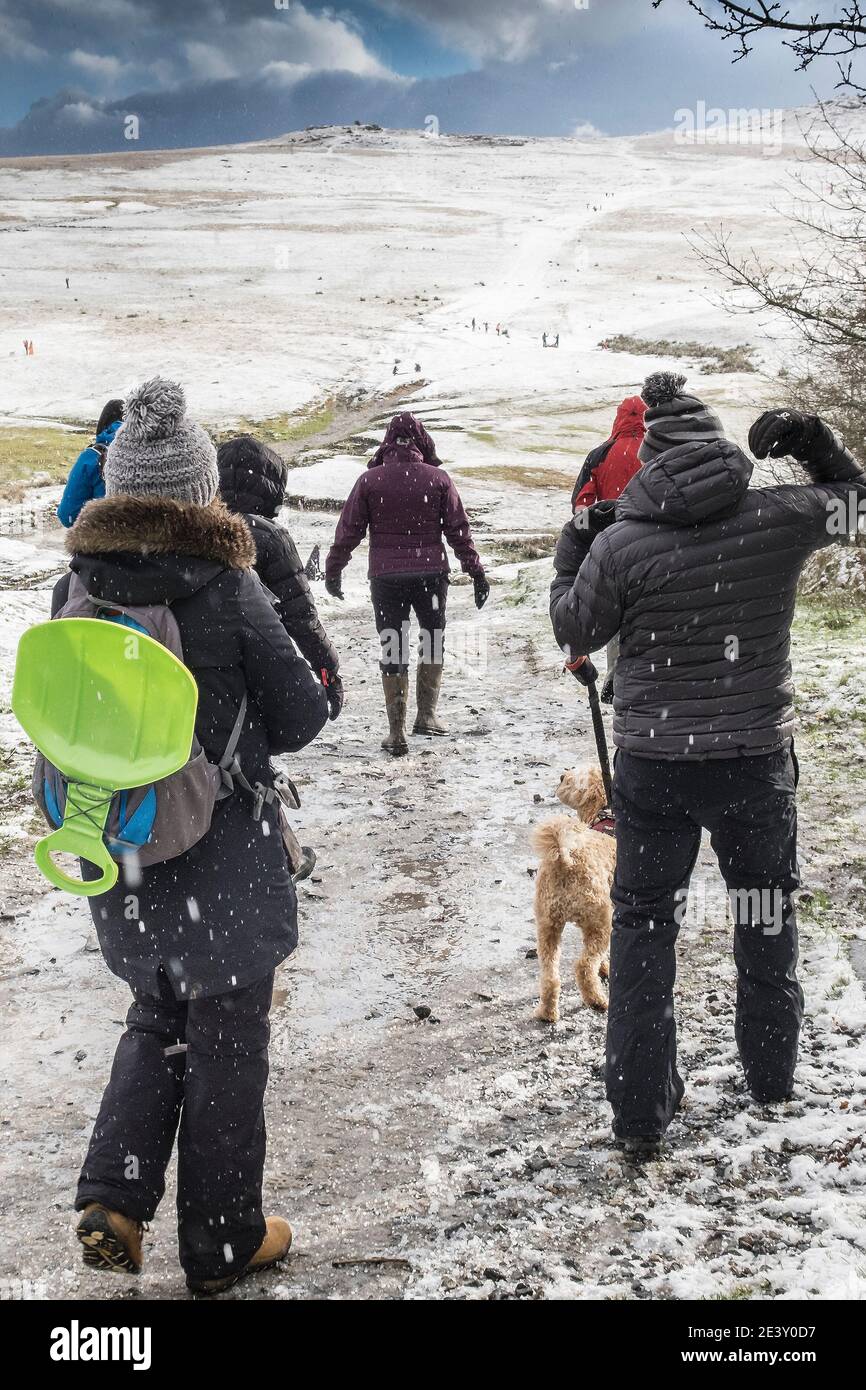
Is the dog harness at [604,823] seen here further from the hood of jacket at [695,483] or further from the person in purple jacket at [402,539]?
the person in purple jacket at [402,539]

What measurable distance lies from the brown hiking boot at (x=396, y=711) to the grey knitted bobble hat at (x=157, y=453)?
543 centimetres

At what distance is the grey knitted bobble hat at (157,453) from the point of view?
2838 mm

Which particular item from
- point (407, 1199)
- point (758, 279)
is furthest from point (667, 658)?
point (758, 279)

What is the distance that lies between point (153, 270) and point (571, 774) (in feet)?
245

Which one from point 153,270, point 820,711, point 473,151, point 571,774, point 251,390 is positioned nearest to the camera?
point 571,774

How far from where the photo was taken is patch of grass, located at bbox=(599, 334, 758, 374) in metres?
46.6

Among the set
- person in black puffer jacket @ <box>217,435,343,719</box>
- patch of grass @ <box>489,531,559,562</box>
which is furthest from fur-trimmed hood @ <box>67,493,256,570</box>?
patch of grass @ <box>489,531,559,562</box>

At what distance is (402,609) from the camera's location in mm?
8242

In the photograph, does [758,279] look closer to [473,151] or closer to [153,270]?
[153,270]

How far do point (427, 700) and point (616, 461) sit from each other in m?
3.14

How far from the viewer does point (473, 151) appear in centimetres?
16200

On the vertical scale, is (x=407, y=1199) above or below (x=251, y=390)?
below

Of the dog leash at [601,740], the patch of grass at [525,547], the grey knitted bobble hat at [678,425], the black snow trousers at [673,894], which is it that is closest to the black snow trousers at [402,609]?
the dog leash at [601,740]

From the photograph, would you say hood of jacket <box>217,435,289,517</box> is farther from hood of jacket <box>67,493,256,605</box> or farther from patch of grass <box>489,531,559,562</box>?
patch of grass <box>489,531,559,562</box>
